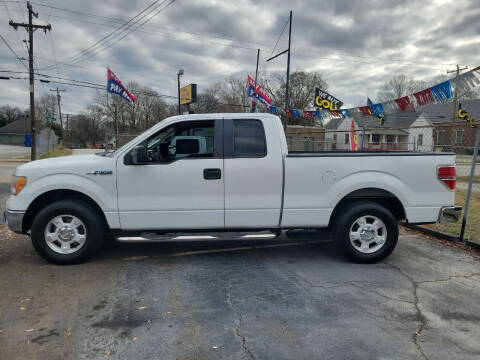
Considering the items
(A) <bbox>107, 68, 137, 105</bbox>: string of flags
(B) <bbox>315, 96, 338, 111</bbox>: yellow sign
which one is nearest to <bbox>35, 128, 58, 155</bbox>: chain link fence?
(A) <bbox>107, 68, 137, 105</bbox>: string of flags

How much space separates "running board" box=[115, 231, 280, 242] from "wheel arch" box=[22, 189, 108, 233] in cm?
50

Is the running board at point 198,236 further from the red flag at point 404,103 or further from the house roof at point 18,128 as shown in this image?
the house roof at point 18,128

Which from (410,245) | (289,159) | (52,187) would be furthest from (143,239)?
(410,245)

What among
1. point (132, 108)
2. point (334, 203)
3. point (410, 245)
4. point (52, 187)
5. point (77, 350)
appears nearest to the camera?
point (77, 350)

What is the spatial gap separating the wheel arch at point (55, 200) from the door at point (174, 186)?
14.7 inches

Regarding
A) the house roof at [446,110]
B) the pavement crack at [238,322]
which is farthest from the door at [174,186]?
the house roof at [446,110]

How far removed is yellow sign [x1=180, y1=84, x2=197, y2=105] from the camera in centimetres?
2755

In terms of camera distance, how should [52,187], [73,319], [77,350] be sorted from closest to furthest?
[77,350]
[73,319]
[52,187]

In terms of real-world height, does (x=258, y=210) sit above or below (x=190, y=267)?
above

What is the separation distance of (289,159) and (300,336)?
88.2 inches

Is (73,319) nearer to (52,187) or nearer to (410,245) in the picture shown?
(52,187)

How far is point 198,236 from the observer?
443cm

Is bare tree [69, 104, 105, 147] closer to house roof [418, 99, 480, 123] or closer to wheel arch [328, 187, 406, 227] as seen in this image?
house roof [418, 99, 480, 123]

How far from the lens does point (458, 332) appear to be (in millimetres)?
2980
